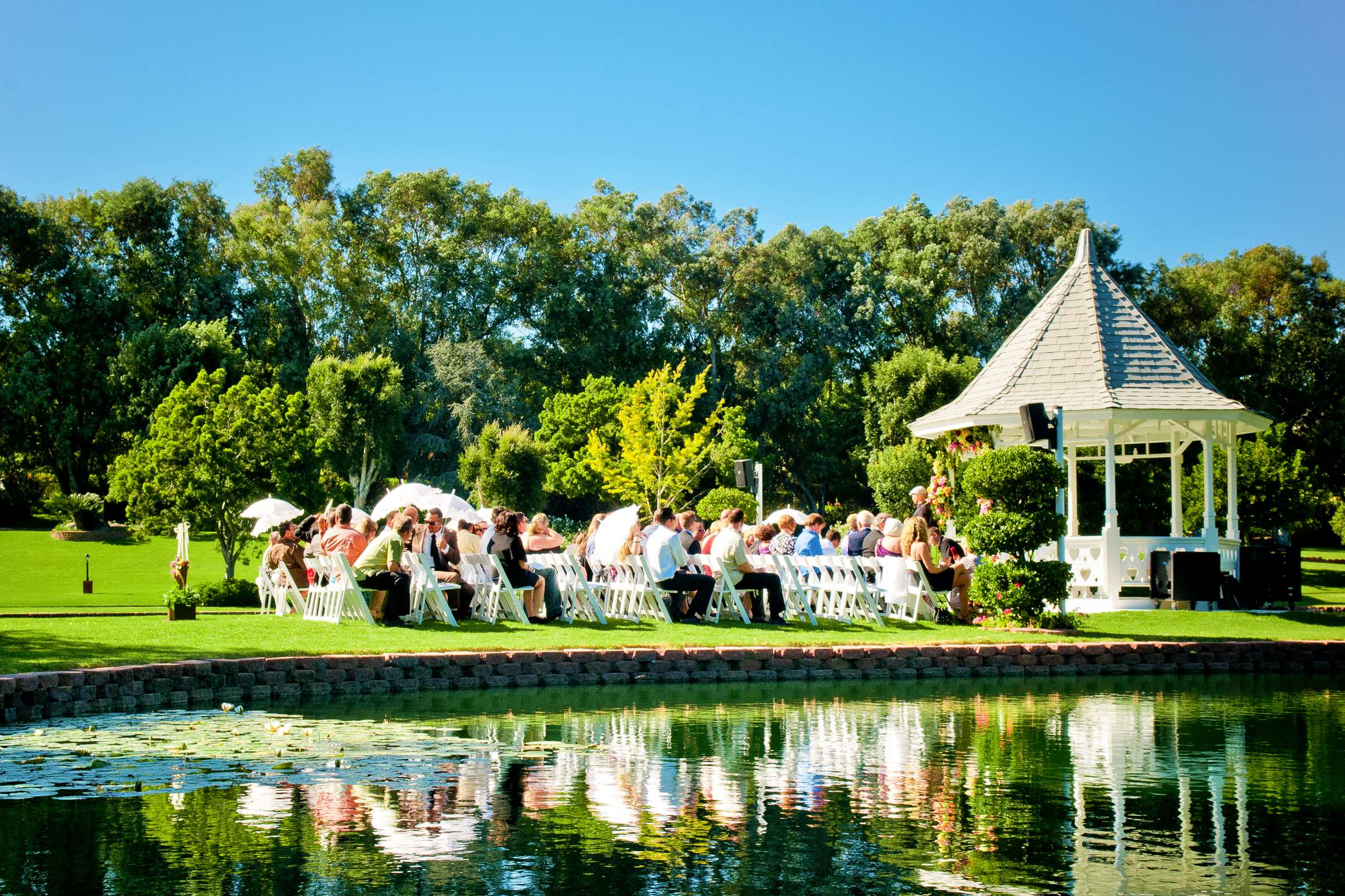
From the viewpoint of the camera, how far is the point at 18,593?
78.2ft

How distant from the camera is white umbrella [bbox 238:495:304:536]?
21938 mm

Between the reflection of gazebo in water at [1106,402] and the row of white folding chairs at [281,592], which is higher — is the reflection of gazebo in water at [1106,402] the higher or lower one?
the higher one

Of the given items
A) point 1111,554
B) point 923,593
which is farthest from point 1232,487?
point 923,593

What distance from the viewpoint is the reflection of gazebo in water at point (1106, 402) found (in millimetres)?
20156

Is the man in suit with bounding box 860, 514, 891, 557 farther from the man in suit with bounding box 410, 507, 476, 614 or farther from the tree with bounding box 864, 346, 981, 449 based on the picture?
the tree with bounding box 864, 346, 981, 449

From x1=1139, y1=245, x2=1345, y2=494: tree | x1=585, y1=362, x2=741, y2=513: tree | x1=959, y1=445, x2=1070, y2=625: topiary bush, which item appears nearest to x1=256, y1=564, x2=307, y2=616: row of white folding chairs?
x1=959, y1=445, x2=1070, y2=625: topiary bush

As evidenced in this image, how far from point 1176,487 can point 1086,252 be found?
4.34 metres

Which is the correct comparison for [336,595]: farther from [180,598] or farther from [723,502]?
[723,502]

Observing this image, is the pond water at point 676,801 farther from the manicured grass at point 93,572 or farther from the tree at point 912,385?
the tree at point 912,385

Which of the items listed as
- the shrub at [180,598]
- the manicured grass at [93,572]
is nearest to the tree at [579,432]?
the manicured grass at [93,572]

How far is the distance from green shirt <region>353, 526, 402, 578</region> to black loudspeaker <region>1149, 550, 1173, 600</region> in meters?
11.1

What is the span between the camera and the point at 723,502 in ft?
109

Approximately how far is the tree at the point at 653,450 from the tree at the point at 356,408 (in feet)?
21.2

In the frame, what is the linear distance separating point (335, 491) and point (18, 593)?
6.13 metres
